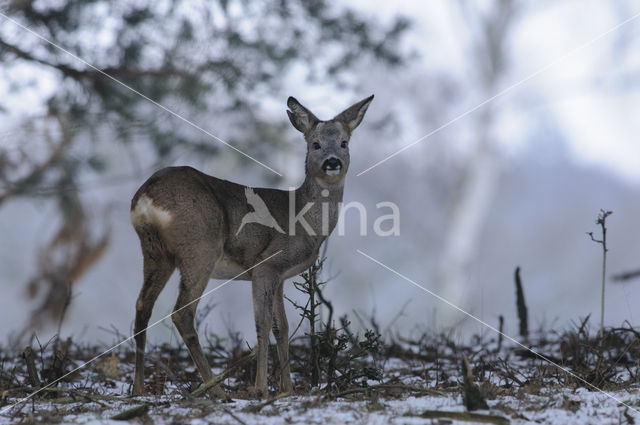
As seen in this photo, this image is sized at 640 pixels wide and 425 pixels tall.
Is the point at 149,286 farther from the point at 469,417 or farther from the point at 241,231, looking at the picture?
the point at 469,417

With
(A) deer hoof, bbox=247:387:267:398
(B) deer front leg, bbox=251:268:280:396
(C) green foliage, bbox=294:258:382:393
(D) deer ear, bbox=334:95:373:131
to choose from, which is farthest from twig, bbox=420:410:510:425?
(D) deer ear, bbox=334:95:373:131

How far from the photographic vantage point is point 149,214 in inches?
184

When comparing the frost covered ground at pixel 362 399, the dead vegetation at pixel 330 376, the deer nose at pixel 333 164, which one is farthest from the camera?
the deer nose at pixel 333 164

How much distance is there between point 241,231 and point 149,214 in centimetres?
63

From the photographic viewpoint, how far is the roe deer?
4656mm

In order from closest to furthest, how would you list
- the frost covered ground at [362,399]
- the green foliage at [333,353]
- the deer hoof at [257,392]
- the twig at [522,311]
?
1. the frost covered ground at [362,399]
2. the deer hoof at [257,392]
3. the green foliage at [333,353]
4. the twig at [522,311]

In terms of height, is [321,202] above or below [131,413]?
above

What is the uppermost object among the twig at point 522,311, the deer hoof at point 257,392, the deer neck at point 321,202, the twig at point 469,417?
the deer neck at point 321,202

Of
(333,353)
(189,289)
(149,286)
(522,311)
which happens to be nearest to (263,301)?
(189,289)

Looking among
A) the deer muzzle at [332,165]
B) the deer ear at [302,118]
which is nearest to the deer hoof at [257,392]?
the deer muzzle at [332,165]

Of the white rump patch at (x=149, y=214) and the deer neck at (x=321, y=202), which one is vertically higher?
the deer neck at (x=321, y=202)

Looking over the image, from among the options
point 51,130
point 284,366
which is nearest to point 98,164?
point 51,130

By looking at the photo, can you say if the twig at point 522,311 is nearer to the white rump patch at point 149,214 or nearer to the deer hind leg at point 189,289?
the deer hind leg at point 189,289

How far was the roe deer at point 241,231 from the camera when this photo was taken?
466 cm
